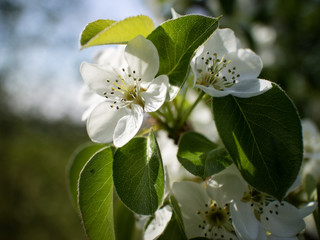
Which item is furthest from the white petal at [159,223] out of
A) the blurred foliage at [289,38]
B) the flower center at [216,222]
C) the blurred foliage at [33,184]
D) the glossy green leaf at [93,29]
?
the blurred foliage at [33,184]

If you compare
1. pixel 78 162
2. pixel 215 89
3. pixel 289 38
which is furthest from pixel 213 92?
pixel 289 38

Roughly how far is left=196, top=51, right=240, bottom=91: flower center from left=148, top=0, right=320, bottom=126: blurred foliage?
1323 mm

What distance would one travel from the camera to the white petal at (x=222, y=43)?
673 millimetres

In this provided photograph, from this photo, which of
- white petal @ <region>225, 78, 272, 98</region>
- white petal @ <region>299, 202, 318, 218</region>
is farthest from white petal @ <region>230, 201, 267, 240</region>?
white petal @ <region>225, 78, 272, 98</region>

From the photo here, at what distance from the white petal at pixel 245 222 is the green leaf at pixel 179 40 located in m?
0.30

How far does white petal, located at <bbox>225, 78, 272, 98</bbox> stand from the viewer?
0.56m

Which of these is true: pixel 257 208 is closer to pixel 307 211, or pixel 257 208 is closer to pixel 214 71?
pixel 307 211

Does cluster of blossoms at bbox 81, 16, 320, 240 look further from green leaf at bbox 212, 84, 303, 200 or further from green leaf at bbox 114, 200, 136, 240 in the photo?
green leaf at bbox 114, 200, 136, 240

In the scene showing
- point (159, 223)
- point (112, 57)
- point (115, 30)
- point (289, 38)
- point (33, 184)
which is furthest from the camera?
point (33, 184)

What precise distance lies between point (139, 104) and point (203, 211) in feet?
1.05

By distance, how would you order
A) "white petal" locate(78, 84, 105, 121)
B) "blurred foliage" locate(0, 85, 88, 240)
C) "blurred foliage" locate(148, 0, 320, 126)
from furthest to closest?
"blurred foliage" locate(0, 85, 88, 240), "blurred foliage" locate(148, 0, 320, 126), "white petal" locate(78, 84, 105, 121)

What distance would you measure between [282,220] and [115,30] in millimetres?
580

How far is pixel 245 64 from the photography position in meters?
0.67

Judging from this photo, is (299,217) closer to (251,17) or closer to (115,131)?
(115,131)
